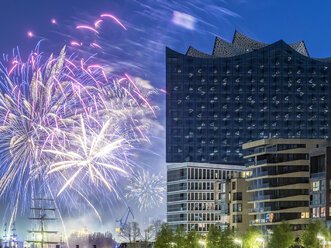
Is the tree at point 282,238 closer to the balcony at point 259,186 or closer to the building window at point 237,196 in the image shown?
the balcony at point 259,186

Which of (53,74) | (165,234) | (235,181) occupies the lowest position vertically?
(165,234)

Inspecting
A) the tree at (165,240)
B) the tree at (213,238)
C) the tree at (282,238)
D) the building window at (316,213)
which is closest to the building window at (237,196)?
the tree at (165,240)

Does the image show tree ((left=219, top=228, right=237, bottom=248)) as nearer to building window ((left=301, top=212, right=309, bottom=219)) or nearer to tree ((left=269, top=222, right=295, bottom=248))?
building window ((left=301, top=212, right=309, bottom=219))

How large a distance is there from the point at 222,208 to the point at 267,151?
23604mm

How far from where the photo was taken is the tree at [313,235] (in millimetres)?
116062

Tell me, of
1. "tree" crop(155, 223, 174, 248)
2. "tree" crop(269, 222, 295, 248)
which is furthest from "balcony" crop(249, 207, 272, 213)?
"tree" crop(269, 222, 295, 248)

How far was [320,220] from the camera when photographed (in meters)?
128

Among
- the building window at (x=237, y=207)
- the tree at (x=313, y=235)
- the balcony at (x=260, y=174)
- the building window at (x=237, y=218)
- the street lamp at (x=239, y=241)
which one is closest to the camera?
the tree at (x=313, y=235)

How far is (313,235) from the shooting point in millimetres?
116000

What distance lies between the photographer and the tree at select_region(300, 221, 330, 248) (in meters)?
116

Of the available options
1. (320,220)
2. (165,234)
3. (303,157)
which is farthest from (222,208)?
(320,220)

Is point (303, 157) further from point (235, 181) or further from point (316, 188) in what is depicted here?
point (235, 181)

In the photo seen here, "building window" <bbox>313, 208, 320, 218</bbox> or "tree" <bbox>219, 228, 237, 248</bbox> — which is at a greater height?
"building window" <bbox>313, 208, 320, 218</bbox>

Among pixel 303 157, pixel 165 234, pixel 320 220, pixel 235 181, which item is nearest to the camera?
pixel 320 220
